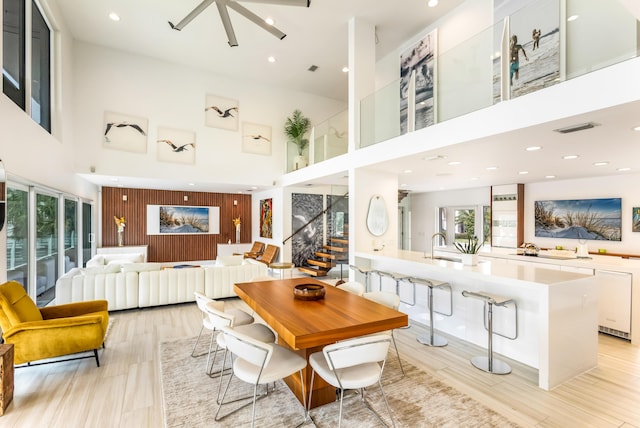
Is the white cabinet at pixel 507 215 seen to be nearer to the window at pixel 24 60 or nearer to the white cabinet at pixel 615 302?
the white cabinet at pixel 615 302

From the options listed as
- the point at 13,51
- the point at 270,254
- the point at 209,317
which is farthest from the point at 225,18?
the point at 270,254

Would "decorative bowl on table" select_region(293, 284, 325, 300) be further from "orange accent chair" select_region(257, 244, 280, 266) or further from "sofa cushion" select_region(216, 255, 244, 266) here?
"orange accent chair" select_region(257, 244, 280, 266)

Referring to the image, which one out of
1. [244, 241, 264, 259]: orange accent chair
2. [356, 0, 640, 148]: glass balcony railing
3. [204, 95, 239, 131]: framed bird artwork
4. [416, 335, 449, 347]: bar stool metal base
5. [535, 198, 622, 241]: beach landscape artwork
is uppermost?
[204, 95, 239, 131]: framed bird artwork

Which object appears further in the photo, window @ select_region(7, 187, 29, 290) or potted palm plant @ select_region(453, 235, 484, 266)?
potted palm plant @ select_region(453, 235, 484, 266)

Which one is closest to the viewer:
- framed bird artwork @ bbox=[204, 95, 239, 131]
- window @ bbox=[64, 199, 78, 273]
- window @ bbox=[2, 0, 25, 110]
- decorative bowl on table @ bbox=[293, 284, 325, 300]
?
decorative bowl on table @ bbox=[293, 284, 325, 300]

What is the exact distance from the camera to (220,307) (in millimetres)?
3012

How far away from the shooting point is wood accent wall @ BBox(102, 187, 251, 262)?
348 inches

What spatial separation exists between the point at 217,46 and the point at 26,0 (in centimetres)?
329

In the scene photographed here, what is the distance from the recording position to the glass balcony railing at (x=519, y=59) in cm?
250

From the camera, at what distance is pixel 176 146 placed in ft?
24.5

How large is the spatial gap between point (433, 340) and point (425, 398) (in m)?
1.37

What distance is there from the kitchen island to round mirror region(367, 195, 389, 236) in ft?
4.78

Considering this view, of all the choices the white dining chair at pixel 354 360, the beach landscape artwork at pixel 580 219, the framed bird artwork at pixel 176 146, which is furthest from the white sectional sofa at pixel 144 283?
the beach landscape artwork at pixel 580 219

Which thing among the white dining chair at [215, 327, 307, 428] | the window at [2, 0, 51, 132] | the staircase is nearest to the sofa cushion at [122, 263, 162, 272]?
the window at [2, 0, 51, 132]
